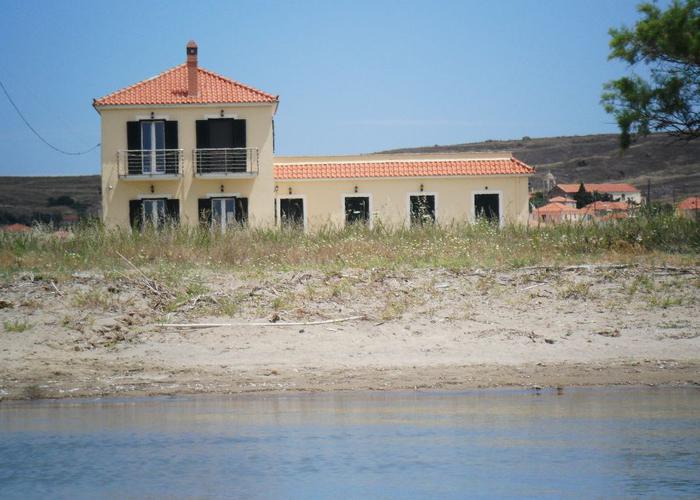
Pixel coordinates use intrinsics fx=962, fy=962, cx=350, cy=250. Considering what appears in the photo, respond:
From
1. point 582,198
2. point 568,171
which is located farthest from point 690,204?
point 568,171

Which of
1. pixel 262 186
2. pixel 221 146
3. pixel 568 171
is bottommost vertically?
pixel 262 186

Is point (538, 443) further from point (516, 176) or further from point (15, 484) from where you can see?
point (516, 176)

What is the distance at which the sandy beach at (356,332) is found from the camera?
11055 mm

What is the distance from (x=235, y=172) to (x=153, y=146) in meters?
3.77

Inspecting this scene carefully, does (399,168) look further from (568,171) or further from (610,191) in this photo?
(568,171)

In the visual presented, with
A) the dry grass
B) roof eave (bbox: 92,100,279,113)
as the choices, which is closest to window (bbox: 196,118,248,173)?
roof eave (bbox: 92,100,279,113)

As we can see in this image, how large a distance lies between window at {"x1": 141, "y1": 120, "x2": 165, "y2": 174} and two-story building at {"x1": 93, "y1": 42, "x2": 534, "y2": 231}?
4 cm

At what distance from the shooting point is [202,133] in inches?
1626

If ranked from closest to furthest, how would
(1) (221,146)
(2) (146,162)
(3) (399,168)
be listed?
(2) (146,162)
(1) (221,146)
(3) (399,168)

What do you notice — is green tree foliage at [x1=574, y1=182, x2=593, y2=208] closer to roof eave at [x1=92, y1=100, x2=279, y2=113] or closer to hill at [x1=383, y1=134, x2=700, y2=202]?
hill at [x1=383, y1=134, x2=700, y2=202]

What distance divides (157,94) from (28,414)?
33.6 m

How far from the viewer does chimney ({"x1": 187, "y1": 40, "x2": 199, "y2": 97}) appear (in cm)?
4188

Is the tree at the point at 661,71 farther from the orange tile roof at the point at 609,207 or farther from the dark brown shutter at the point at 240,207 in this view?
the dark brown shutter at the point at 240,207

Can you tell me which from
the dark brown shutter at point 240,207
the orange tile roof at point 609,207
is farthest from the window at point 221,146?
the orange tile roof at point 609,207
